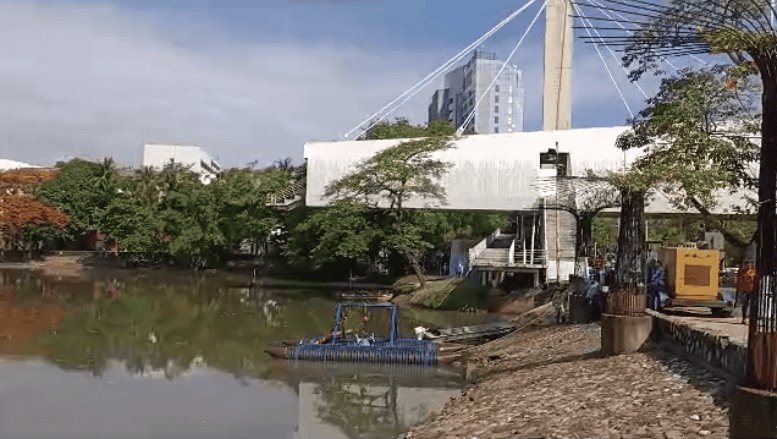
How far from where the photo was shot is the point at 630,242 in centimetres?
1619

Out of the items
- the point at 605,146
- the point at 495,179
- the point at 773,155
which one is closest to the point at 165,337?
the point at 495,179

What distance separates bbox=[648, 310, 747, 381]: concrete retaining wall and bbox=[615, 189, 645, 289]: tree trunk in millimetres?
894

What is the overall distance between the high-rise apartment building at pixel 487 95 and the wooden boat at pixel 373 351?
298 feet

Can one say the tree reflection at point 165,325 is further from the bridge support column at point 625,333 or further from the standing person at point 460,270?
the bridge support column at point 625,333

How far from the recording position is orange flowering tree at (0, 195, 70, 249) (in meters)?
63.4

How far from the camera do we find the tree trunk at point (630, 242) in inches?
611

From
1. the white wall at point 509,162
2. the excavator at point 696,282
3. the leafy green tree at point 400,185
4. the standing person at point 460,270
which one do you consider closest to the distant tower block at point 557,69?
the white wall at point 509,162

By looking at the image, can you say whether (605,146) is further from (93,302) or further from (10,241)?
(10,241)

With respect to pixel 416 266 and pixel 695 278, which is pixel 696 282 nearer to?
pixel 695 278

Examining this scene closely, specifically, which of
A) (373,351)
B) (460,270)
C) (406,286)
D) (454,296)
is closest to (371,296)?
(406,286)

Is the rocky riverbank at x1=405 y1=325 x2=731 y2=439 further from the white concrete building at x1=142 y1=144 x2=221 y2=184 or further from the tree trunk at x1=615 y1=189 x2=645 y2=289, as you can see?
the white concrete building at x1=142 y1=144 x2=221 y2=184

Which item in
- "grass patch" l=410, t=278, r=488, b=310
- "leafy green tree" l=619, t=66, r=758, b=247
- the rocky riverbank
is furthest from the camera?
"grass patch" l=410, t=278, r=488, b=310

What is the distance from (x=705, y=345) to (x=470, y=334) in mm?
14356

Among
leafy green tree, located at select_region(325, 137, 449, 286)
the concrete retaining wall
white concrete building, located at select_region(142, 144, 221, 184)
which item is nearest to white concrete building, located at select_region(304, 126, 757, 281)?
leafy green tree, located at select_region(325, 137, 449, 286)
